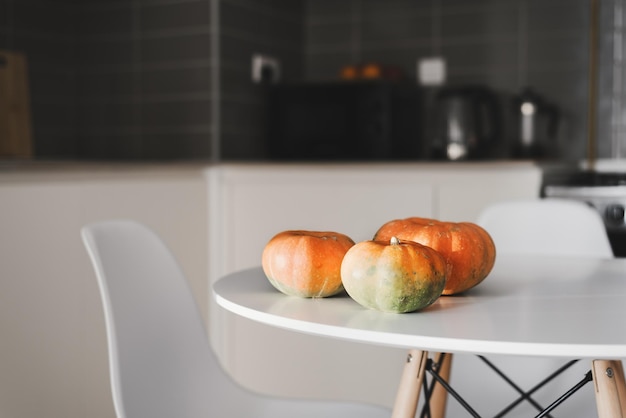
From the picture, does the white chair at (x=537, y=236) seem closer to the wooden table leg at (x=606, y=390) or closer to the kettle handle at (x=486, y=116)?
the wooden table leg at (x=606, y=390)

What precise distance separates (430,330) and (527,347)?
0.10m

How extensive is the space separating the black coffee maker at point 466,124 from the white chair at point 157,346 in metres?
1.84

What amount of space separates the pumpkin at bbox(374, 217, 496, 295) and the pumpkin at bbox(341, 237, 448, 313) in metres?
0.08

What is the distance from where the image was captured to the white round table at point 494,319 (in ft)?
2.56

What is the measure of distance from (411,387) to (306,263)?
0.94 ft

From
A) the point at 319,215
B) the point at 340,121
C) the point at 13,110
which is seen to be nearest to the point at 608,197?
the point at 319,215

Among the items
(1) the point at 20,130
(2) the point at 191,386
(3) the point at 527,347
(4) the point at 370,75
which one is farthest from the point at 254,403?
(4) the point at 370,75

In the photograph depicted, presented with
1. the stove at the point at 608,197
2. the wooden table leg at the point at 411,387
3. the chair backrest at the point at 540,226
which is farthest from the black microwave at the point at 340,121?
the wooden table leg at the point at 411,387

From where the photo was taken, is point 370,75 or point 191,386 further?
point 370,75

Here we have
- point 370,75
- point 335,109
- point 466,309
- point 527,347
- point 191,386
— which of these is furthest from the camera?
point 370,75

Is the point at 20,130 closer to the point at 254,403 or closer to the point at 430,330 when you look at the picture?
the point at 254,403

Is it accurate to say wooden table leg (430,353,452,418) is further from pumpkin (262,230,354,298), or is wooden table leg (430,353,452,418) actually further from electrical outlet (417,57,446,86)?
electrical outlet (417,57,446,86)

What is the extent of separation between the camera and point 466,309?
36.8 inches

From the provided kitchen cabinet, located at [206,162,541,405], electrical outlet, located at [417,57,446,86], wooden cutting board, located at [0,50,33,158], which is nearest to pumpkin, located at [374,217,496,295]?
kitchen cabinet, located at [206,162,541,405]
